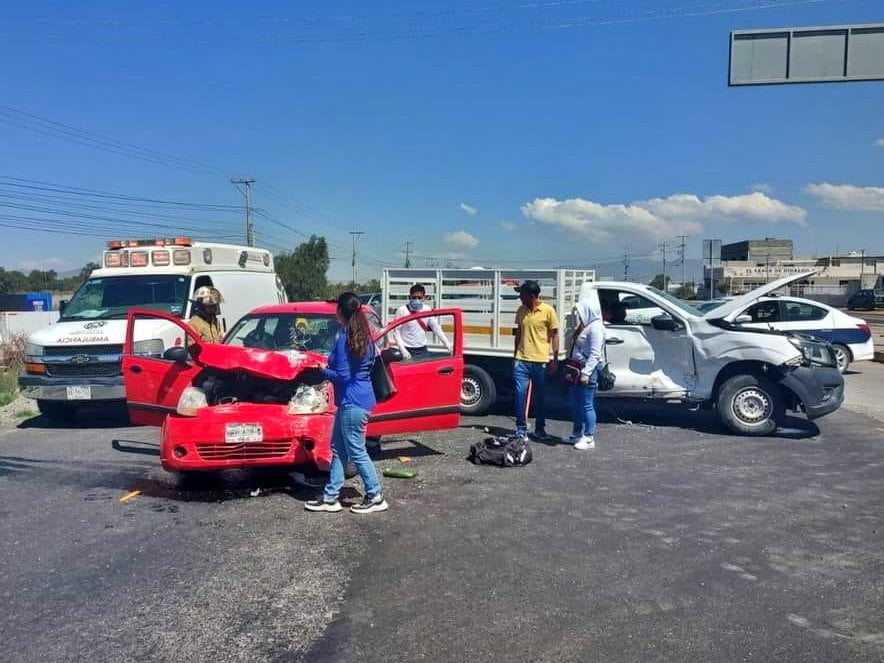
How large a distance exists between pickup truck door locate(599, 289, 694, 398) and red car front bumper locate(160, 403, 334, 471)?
4508 millimetres

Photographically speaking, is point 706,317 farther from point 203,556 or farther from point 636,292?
point 203,556

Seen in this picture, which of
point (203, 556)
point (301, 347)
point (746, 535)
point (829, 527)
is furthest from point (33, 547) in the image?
point (829, 527)

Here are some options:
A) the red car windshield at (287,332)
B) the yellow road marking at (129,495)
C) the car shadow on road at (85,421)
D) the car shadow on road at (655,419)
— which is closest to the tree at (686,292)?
the car shadow on road at (655,419)

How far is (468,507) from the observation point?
5844 mm

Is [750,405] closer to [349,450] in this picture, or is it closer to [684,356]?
[684,356]

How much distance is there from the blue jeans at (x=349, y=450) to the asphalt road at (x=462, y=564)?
0.24 metres

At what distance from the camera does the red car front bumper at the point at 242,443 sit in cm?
595

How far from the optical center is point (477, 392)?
984 cm

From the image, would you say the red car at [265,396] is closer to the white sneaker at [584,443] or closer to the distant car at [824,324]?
the white sneaker at [584,443]

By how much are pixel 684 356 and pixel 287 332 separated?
16.2 ft

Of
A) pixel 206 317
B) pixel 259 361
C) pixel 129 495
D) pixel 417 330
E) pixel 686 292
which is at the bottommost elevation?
pixel 129 495

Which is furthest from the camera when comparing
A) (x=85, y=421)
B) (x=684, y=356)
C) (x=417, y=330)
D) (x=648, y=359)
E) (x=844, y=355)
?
(x=844, y=355)

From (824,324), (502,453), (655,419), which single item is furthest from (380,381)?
(824,324)

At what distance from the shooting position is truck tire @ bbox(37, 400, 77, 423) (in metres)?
9.66
